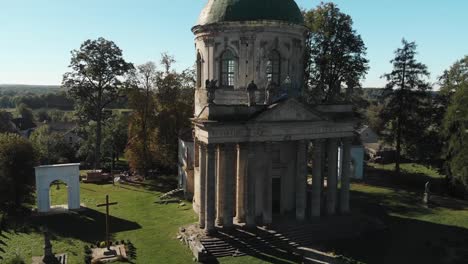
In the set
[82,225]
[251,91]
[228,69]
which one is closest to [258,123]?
[251,91]

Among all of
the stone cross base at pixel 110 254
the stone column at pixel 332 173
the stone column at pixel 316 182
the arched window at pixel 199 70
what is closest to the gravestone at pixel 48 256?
the stone cross base at pixel 110 254

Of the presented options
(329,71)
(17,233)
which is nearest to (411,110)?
(329,71)

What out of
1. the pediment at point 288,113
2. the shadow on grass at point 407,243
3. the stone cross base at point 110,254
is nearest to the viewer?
the stone cross base at point 110,254

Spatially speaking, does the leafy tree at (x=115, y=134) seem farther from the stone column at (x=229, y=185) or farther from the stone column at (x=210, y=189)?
the stone column at (x=210, y=189)

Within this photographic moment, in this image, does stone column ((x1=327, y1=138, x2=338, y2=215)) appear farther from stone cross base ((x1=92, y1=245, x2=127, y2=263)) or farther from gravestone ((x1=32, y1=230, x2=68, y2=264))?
gravestone ((x1=32, y1=230, x2=68, y2=264))

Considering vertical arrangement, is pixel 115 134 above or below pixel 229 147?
below

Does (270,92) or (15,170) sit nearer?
(270,92)

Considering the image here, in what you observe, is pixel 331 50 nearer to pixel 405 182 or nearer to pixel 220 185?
pixel 405 182

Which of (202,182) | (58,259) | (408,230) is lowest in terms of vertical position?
(58,259)
